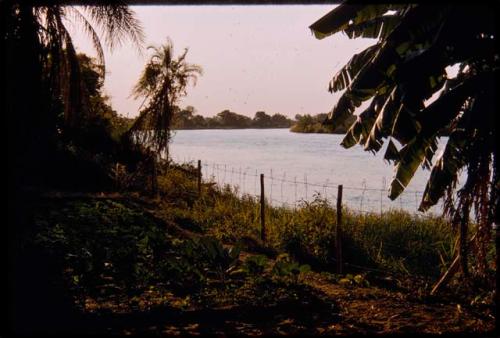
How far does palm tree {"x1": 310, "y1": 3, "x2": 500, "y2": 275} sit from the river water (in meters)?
6.87

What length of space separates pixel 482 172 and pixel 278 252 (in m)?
5.01

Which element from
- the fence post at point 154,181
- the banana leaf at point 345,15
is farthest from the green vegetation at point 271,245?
the fence post at point 154,181

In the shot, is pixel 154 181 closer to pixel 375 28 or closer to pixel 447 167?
pixel 375 28

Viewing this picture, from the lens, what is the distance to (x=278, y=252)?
9695 millimetres

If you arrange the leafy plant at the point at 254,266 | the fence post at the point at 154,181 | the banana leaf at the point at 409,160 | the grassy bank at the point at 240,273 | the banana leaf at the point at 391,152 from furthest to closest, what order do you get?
1. the fence post at the point at 154,181
2. the banana leaf at the point at 391,152
3. the leafy plant at the point at 254,266
4. the banana leaf at the point at 409,160
5. the grassy bank at the point at 240,273

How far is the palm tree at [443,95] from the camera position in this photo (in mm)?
5086

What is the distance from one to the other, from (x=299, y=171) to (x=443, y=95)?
1666 cm

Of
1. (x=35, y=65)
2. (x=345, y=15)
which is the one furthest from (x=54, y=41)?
(x=345, y=15)

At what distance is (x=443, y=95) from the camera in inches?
225

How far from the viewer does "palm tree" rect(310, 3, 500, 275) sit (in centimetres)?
509

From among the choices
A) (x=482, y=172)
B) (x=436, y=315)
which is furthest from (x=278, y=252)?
(x=482, y=172)

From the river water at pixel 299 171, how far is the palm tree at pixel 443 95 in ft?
22.5

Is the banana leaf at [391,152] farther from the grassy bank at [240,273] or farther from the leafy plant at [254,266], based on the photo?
the leafy plant at [254,266]

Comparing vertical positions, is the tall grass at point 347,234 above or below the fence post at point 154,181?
below
